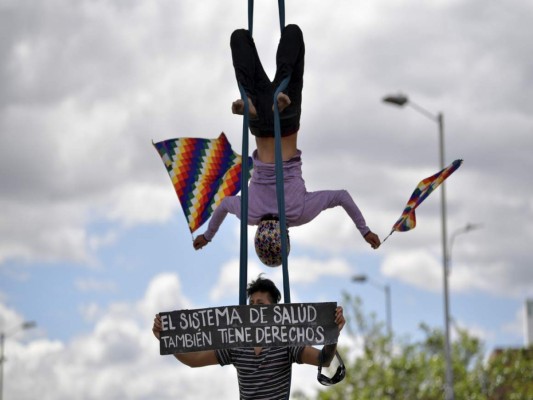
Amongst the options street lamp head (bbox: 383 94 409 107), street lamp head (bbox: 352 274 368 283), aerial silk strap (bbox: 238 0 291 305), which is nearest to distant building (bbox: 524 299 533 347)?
street lamp head (bbox: 352 274 368 283)

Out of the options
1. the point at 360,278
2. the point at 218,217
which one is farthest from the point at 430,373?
the point at 218,217

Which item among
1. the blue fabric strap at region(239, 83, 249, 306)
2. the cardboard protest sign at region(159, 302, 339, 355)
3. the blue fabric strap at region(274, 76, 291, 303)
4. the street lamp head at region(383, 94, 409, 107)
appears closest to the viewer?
the cardboard protest sign at region(159, 302, 339, 355)

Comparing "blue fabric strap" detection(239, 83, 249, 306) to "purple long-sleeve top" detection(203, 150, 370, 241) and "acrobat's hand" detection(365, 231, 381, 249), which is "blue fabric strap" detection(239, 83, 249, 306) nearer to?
"purple long-sleeve top" detection(203, 150, 370, 241)

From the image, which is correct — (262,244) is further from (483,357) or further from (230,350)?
(483,357)

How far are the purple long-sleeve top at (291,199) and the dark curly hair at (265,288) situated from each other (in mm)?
523

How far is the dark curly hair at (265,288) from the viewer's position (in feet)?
25.9

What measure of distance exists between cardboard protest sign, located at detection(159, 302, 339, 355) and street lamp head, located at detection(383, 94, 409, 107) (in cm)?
1723

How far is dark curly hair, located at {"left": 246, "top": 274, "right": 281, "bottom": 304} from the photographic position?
7.91 metres

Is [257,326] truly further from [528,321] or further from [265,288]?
[528,321]

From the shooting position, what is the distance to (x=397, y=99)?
24328 mm

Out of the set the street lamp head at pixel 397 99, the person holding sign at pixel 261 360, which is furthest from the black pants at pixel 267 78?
the street lamp head at pixel 397 99

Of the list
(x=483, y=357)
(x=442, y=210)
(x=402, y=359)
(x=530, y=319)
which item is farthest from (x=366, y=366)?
(x=530, y=319)

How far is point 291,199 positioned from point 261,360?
1.17 meters

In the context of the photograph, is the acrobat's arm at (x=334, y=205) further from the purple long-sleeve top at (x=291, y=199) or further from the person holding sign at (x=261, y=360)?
the person holding sign at (x=261, y=360)
